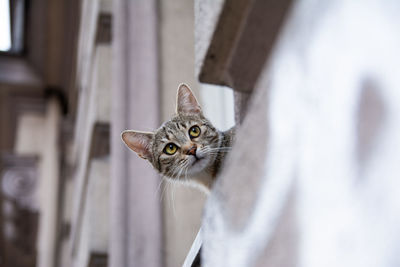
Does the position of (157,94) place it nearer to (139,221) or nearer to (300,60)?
(139,221)

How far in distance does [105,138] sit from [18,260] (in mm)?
3168

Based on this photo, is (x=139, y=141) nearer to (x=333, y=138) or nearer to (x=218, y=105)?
(x=218, y=105)

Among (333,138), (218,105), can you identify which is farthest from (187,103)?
(333,138)

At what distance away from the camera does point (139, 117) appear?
2.14m

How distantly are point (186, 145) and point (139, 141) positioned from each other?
0.77 ft

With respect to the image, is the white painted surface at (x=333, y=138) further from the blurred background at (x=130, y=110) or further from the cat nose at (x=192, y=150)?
the blurred background at (x=130, y=110)

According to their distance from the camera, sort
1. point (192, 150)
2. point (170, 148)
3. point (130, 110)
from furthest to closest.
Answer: point (130, 110), point (170, 148), point (192, 150)

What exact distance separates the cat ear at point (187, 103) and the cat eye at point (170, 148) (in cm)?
12

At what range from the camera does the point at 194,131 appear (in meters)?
1.72

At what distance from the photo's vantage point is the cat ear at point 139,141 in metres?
1.83

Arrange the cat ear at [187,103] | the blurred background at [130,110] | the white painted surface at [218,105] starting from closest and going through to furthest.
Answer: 1. the cat ear at [187,103]
2. the blurred background at [130,110]
3. the white painted surface at [218,105]

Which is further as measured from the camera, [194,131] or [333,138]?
[194,131]

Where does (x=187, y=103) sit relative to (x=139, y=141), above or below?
above

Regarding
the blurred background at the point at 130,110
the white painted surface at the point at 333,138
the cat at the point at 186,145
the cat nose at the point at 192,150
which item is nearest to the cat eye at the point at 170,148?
the cat at the point at 186,145
